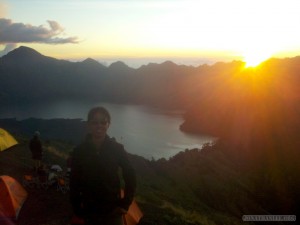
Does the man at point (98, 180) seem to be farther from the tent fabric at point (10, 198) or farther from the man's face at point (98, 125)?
the tent fabric at point (10, 198)

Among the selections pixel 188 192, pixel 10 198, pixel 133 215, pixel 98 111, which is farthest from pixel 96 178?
pixel 188 192

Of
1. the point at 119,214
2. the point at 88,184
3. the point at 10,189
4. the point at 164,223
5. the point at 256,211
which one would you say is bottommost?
the point at 256,211

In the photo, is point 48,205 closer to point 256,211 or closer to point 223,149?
point 256,211

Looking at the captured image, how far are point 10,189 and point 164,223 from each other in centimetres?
691

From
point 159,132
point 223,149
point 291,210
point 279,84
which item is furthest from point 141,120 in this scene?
point 291,210

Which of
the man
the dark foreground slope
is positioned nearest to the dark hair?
the man

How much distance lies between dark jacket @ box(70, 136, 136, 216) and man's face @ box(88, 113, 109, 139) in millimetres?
110

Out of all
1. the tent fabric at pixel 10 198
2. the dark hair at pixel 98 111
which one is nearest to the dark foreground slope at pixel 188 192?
the tent fabric at pixel 10 198

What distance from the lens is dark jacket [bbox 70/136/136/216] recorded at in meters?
4.93

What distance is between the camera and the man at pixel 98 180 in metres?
4.93

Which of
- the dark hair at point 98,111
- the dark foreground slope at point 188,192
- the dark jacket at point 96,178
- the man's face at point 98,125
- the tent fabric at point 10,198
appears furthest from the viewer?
the dark foreground slope at point 188,192

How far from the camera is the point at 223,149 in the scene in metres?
81.8

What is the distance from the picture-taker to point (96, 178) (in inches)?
194

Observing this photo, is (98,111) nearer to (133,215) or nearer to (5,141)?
(133,215)
